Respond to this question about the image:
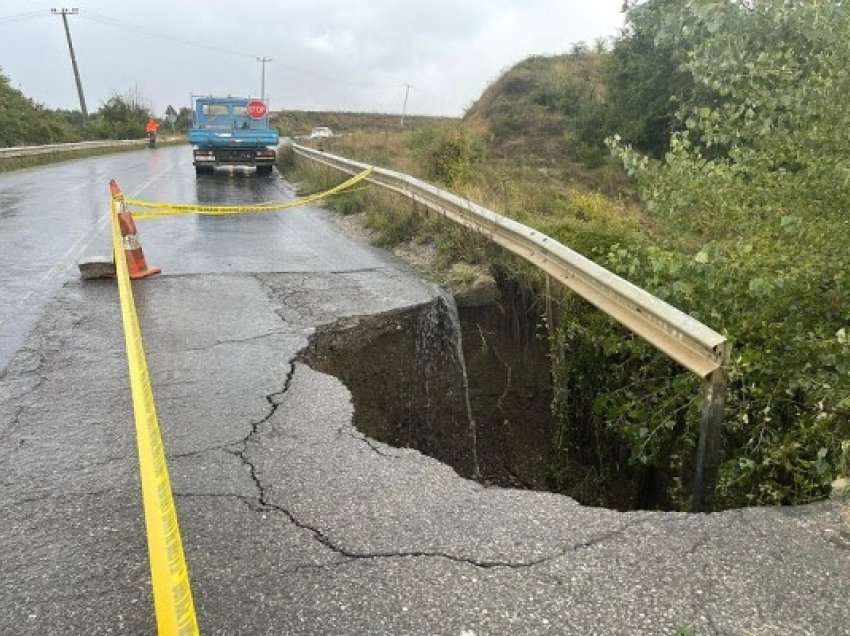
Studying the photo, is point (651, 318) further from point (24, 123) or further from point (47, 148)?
point (24, 123)

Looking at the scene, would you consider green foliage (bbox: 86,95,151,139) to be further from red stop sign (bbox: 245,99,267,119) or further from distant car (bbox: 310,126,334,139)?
red stop sign (bbox: 245,99,267,119)

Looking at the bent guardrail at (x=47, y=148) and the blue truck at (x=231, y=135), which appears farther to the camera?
the bent guardrail at (x=47, y=148)

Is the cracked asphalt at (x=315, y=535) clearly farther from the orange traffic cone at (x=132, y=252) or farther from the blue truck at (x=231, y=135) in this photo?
the blue truck at (x=231, y=135)

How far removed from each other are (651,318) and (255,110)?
2344cm

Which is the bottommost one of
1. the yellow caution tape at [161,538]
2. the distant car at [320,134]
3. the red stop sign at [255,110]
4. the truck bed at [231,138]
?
the yellow caution tape at [161,538]

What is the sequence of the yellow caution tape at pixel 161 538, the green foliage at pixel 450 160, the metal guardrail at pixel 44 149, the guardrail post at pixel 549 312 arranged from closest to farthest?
the yellow caution tape at pixel 161 538 → the guardrail post at pixel 549 312 → the green foliage at pixel 450 160 → the metal guardrail at pixel 44 149

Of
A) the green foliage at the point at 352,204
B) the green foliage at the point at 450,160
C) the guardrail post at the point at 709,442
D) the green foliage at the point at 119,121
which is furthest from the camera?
the green foliage at the point at 119,121

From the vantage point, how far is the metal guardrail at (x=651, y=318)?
349cm

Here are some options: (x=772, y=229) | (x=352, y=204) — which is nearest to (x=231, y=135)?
(x=352, y=204)

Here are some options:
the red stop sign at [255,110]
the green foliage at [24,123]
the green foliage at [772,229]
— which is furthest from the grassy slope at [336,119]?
the green foliage at [772,229]

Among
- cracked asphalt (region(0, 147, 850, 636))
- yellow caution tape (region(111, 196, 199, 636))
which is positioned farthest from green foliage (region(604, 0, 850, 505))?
yellow caution tape (region(111, 196, 199, 636))

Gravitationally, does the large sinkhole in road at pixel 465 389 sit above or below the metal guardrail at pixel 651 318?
below

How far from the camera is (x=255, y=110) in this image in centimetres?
2500

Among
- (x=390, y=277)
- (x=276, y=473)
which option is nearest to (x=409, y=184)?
(x=390, y=277)
